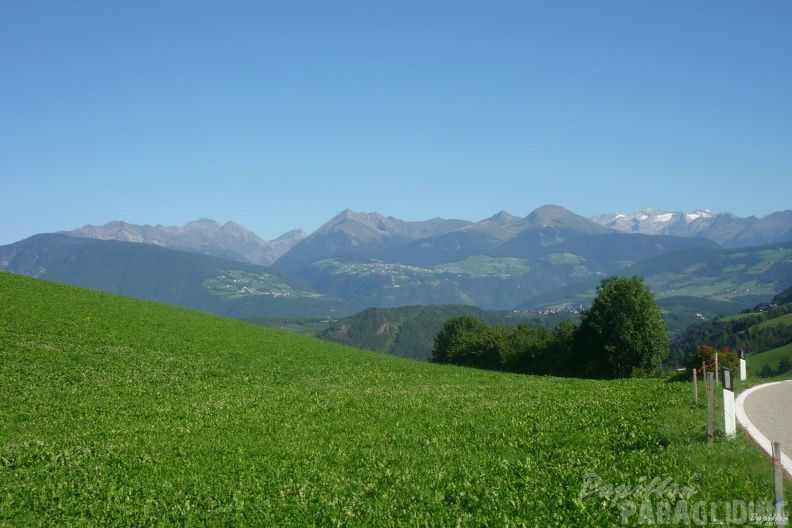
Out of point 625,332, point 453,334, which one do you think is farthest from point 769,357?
point 625,332

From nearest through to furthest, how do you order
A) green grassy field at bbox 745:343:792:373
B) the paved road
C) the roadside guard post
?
the roadside guard post → the paved road → green grassy field at bbox 745:343:792:373

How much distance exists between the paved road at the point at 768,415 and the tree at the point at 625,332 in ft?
124

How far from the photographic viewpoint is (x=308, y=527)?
1152 cm

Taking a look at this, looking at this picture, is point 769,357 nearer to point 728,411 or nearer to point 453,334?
point 453,334

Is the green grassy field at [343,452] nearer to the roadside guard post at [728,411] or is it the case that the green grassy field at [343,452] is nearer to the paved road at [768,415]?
the roadside guard post at [728,411]

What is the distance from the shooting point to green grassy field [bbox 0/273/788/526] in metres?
11.7

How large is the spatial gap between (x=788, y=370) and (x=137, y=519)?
15709 centimetres

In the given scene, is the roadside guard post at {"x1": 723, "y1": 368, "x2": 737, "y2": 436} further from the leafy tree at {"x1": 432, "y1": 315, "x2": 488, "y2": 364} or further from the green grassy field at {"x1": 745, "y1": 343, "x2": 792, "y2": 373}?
the green grassy field at {"x1": 745, "y1": 343, "x2": 792, "y2": 373}

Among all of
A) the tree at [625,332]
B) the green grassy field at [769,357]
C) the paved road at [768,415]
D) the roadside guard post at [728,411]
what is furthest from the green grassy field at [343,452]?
the green grassy field at [769,357]

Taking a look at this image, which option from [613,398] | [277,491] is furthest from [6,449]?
[613,398]

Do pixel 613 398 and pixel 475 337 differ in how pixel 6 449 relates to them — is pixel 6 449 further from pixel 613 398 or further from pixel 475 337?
pixel 475 337

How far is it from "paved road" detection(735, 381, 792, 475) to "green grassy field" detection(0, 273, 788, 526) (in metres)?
1.05

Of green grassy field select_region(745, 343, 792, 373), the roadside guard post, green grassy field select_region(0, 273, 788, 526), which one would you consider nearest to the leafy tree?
green grassy field select_region(745, 343, 792, 373)

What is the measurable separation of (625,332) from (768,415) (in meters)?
46.0
